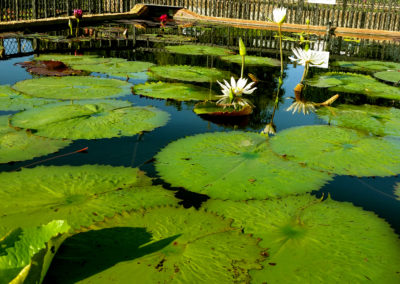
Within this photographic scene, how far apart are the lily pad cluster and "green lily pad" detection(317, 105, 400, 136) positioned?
6.84 ft

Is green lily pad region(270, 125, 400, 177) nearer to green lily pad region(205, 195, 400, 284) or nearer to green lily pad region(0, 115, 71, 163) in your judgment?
green lily pad region(205, 195, 400, 284)

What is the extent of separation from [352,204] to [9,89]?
2833mm

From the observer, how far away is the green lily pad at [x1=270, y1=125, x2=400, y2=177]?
1.94m

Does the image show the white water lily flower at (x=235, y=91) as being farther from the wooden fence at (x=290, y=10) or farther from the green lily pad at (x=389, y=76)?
the wooden fence at (x=290, y=10)

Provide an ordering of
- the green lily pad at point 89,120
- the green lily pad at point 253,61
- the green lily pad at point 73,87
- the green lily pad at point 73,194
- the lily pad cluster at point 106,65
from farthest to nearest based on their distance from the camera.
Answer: the green lily pad at point 253,61, the lily pad cluster at point 106,65, the green lily pad at point 73,87, the green lily pad at point 89,120, the green lily pad at point 73,194

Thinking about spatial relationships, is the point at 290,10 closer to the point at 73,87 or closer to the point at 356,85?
the point at 356,85

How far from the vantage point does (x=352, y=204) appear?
5.37 feet

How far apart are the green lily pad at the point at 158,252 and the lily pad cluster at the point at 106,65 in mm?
2812

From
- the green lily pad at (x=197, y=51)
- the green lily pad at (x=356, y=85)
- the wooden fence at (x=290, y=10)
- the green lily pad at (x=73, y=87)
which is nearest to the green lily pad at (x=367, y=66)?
the green lily pad at (x=356, y=85)

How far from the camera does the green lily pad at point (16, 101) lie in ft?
8.66

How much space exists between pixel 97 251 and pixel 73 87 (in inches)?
91.8

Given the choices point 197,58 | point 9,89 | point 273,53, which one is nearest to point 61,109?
point 9,89

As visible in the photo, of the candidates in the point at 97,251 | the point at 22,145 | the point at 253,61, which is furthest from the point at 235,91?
the point at 253,61

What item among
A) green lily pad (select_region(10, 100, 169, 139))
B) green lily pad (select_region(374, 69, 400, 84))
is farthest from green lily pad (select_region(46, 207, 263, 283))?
green lily pad (select_region(374, 69, 400, 84))
